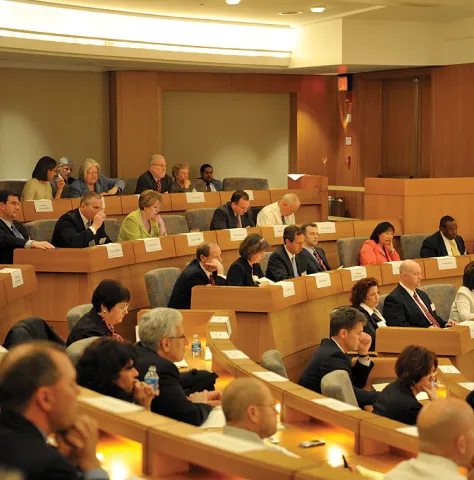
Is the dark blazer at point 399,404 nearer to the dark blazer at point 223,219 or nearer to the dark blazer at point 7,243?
the dark blazer at point 7,243

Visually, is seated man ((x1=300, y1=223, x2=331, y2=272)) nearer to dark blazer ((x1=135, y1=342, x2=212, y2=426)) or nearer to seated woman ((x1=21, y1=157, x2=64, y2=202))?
seated woman ((x1=21, y1=157, x2=64, y2=202))

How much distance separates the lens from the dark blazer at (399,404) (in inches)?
164

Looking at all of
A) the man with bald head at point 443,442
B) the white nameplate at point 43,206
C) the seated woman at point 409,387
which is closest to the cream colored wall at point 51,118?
the white nameplate at point 43,206

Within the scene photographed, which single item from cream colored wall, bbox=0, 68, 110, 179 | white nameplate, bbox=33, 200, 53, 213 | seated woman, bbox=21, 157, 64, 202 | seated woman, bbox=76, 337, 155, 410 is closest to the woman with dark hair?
white nameplate, bbox=33, 200, 53, 213

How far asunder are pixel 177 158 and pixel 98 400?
9.09 metres

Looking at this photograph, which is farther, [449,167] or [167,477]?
[449,167]

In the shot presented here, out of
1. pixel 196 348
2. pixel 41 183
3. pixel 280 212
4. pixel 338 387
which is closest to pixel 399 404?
pixel 338 387

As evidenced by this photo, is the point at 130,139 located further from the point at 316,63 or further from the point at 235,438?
the point at 235,438

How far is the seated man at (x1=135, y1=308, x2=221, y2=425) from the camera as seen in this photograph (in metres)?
3.72

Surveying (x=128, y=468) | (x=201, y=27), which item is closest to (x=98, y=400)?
(x=128, y=468)

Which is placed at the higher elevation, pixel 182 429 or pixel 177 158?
pixel 177 158

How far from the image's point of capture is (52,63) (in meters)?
10.8

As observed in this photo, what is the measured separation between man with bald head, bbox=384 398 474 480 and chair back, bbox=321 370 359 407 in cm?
150

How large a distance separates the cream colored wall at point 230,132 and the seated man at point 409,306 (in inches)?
232
